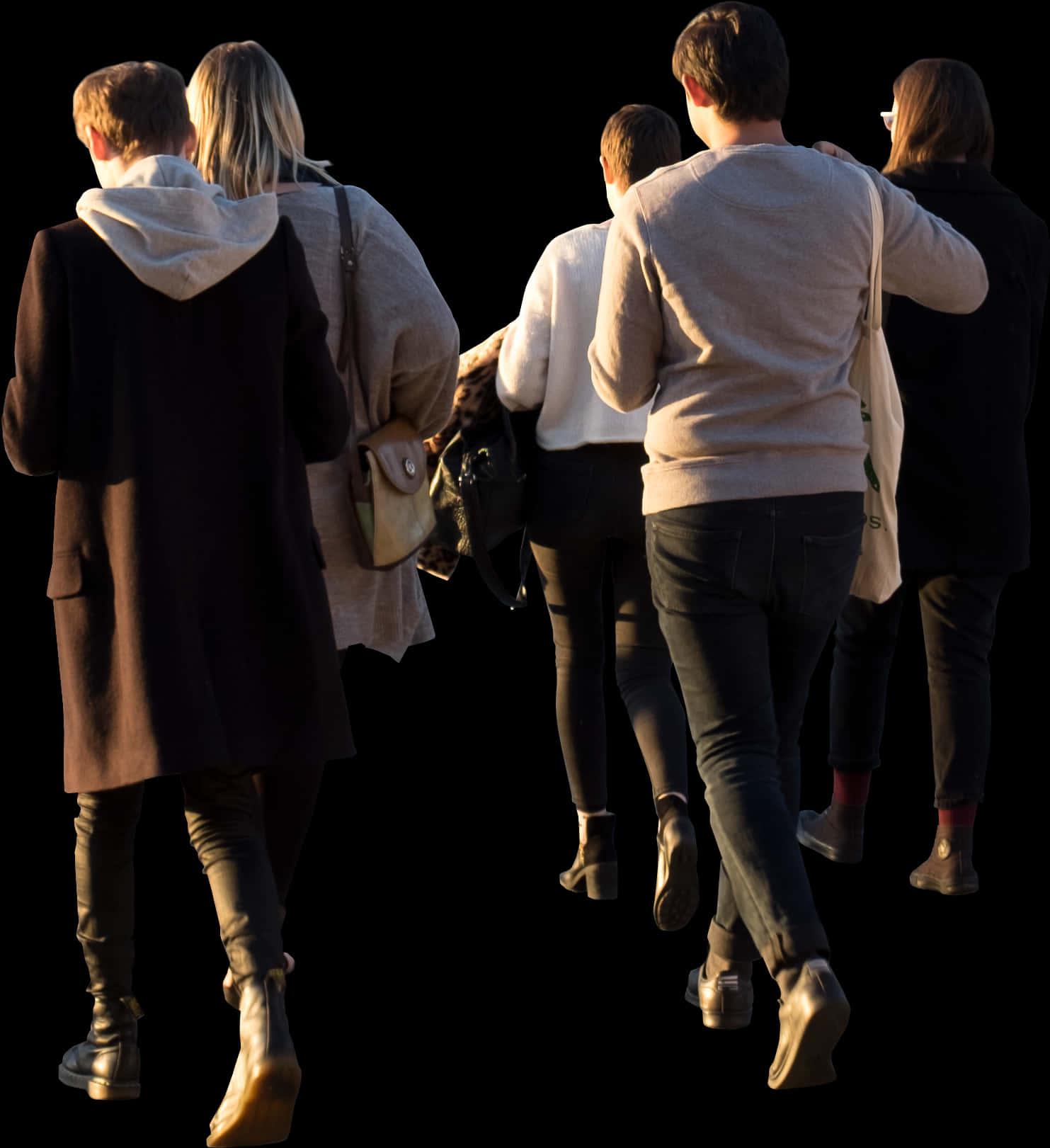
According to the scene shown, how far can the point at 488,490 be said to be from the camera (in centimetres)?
607

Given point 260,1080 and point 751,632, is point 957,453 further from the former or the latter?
point 260,1080

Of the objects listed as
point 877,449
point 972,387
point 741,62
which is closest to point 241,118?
point 741,62

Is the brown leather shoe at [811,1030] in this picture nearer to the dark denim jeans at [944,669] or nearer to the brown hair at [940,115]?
the dark denim jeans at [944,669]

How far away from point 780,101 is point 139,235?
1555mm

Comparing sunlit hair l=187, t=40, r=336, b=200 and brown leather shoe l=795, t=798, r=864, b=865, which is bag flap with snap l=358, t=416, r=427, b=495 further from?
brown leather shoe l=795, t=798, r=864, b=865

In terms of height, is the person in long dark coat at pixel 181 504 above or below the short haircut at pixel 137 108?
below

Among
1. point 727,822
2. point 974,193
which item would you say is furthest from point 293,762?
point 974,193

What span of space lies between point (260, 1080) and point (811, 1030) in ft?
4.02

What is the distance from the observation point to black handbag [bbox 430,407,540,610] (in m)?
6.09

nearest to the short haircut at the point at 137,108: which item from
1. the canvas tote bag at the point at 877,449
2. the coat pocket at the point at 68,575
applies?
the coat pocket at the point at 68,575

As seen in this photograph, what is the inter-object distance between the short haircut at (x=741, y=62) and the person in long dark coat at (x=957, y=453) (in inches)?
53.7

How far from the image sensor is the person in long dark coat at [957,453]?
606 centimetres

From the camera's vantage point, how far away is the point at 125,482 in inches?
177

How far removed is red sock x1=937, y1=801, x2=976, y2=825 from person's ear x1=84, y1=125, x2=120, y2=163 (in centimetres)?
337
